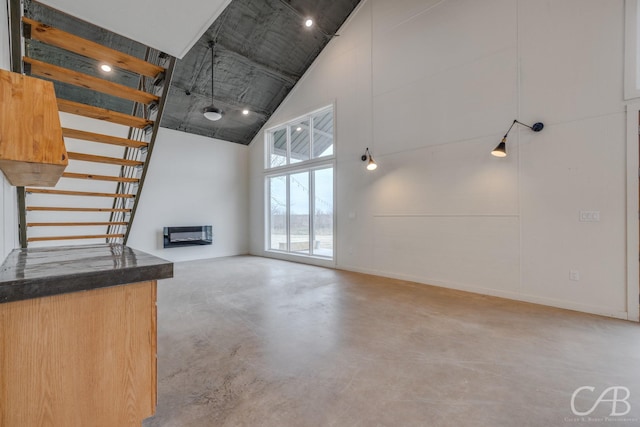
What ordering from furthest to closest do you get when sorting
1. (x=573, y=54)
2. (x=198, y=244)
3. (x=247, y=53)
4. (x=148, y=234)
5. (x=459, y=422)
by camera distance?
(x=198, y=244) < (x=148, y=234) < (x=247, y=53) < (x=573, y=54) < (x=459, y=422)

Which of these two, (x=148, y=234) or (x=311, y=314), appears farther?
(x=148, y=234)

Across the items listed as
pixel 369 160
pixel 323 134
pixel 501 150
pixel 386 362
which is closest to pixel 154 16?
pixel 386 362

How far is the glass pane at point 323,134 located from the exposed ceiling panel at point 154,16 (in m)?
4.17

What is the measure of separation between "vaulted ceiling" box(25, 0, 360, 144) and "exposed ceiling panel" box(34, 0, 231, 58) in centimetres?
335

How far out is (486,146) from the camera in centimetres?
404

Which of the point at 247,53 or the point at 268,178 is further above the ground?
the point at 247,53

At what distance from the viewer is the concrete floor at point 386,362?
1664 mm

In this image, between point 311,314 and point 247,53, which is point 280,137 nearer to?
point 247,53

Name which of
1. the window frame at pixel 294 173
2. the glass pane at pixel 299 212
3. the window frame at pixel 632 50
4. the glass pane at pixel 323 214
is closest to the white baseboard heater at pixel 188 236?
the window frame at pixel 294 173

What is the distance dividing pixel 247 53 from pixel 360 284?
5.32m

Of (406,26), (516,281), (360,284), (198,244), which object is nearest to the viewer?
(516,281)

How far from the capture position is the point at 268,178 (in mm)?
7969

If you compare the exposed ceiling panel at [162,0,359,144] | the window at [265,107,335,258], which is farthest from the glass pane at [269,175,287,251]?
the exposed ceiling panel at [162,0,359,144]

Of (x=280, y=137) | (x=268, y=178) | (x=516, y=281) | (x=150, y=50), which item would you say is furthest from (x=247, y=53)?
(x=516, y=281)
